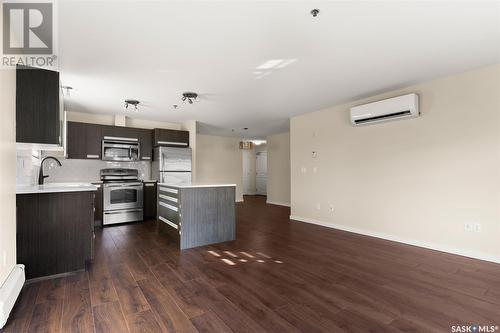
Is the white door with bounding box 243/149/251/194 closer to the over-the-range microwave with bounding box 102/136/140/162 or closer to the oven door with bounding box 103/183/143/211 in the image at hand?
the over-the-range microwave with bounding box 102/136/140/162

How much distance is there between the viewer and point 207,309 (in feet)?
6.40

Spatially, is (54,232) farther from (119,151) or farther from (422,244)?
(422,244)

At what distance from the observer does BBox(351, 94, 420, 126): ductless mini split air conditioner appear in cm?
359

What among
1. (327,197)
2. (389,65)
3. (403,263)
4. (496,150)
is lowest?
(403,263)

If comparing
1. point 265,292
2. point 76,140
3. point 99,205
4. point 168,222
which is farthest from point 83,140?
point 265,292

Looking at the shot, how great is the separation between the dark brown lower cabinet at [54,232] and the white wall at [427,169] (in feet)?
13.7

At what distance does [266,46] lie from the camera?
2.57 metres

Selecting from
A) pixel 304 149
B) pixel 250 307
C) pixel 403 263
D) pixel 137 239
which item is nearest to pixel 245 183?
pixel 304 149

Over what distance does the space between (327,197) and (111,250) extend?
13.0 feet

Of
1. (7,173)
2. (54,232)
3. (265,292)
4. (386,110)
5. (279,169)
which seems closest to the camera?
(7,173)

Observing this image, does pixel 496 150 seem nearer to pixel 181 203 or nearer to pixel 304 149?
pixel 304 149

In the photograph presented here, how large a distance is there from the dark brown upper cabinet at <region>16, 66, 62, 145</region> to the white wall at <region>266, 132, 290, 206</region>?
20.7ft

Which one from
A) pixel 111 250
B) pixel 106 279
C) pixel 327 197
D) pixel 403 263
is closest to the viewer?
pixel 106 279

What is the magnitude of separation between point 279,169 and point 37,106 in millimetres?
6595
